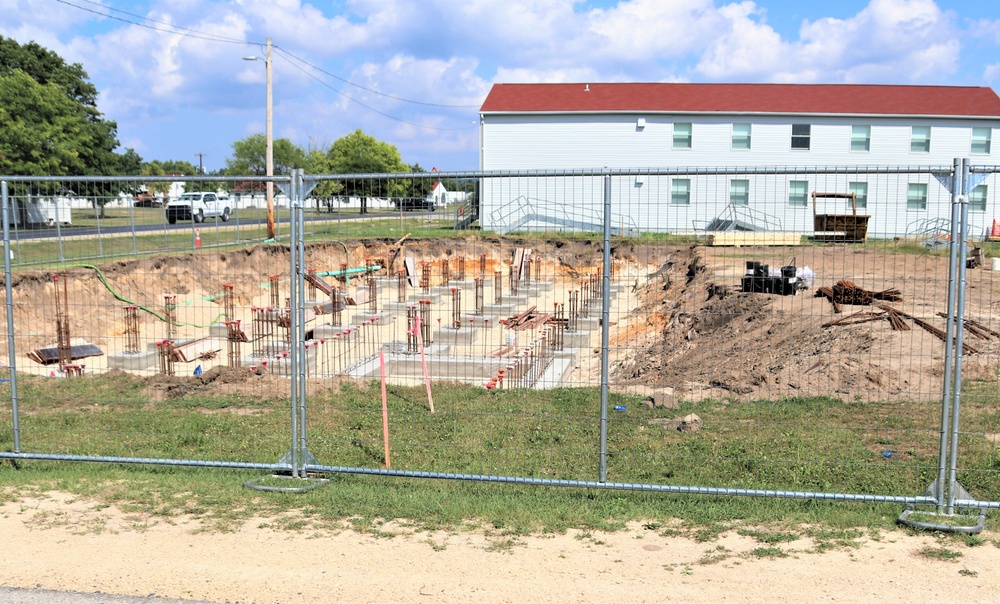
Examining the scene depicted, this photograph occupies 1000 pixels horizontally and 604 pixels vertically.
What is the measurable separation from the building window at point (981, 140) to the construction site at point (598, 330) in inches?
846

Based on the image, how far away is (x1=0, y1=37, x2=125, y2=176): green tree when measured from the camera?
112ft

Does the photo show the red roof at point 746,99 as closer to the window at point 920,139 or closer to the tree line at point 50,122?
the window at point 920,139

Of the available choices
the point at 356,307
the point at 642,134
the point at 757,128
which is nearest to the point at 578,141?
the point at 642,134

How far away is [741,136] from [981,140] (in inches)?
432

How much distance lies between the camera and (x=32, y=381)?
11.7 meters

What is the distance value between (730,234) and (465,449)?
4.19 m

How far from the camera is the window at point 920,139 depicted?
36.8m

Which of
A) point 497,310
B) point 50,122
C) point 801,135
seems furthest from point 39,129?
point 801,135

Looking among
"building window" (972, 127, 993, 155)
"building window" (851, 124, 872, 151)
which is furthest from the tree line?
"building window" (972, 127, 993, 155)

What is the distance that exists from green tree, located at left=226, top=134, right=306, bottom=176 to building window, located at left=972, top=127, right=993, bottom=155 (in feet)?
196

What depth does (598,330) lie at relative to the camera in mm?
19906

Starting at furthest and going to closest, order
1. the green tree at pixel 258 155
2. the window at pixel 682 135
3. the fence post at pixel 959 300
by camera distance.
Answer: the green tree at pixel 258 155 < the window at pixel 682 135 < the fence post at pixel 959 300

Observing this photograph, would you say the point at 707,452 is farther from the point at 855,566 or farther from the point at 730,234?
the point at 730,234

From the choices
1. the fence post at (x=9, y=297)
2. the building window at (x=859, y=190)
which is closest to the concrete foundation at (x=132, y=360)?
the fence post at (x=9, y=297)
